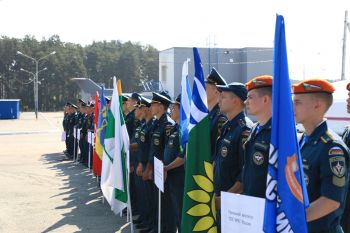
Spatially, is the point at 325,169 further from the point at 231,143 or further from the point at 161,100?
the point at 161,100

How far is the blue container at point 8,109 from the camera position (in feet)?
154

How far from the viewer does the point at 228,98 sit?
385 centimetres

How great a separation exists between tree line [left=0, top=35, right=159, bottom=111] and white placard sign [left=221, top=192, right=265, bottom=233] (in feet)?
278

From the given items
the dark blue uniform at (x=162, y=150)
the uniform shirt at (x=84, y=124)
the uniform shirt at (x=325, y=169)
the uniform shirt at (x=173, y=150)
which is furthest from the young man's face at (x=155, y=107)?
the uniform shirt at (x=84, y=124)

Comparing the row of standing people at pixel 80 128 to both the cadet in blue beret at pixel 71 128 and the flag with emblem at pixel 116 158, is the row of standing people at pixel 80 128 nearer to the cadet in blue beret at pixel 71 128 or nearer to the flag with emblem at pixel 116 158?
the cadet in blue beret at pixel 71 128

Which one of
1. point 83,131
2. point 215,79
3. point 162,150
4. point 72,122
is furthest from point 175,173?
point 72,122

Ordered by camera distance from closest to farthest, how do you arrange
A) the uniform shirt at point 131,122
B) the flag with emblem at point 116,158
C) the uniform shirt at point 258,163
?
the uniform shirt at point 258,163, the flag with emblem at point 116,158, the uniform shirt at point 131,122

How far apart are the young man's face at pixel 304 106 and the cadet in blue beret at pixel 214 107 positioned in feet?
5.13

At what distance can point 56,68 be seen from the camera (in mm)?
84625

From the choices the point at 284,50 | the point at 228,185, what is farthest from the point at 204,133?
the point at 284,50

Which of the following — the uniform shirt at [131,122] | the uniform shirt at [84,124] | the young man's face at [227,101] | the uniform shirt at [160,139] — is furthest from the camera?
the uniform shirt at [84,124]

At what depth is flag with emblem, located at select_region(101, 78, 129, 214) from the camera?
5.91 m

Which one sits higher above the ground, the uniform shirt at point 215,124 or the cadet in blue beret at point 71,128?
the uniform shirt at point 215,124

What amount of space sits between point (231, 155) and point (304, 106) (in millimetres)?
1015
